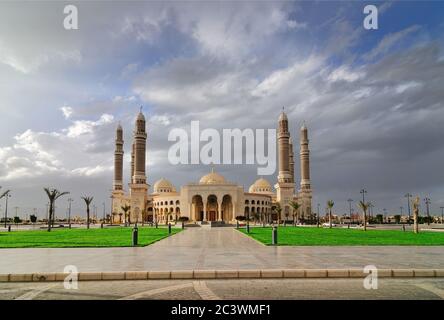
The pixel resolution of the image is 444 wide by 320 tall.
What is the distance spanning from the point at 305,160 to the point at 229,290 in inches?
3564

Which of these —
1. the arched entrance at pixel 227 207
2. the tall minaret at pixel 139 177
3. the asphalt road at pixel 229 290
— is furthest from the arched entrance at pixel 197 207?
the asphalt road at pixel 229 290

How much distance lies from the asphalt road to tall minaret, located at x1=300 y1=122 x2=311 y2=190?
8755 cm

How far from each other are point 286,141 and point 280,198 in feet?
45.4

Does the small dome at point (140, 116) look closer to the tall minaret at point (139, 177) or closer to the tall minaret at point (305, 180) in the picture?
the tall minaret at point (139, 177)

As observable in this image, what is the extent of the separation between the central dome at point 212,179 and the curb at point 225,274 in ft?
289

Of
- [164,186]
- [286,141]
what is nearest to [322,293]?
[286,141]

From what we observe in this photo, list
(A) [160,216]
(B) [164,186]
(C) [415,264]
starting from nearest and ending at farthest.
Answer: (C) [415,264] → (A) [160,216] → (B) [164,186]

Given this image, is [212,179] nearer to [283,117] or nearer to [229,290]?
[283,117]

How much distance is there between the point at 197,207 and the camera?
102 metres

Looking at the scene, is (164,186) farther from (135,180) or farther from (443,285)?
(443,285)

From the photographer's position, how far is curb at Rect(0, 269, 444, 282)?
31.7 ft

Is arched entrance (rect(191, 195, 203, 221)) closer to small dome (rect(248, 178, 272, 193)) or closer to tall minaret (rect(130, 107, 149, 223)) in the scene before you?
tall minaret (rect(130, 107, 149, 223))

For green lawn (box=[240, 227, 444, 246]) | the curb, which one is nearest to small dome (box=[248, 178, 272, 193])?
green lawn (box=[240, 227, 444, 246])
